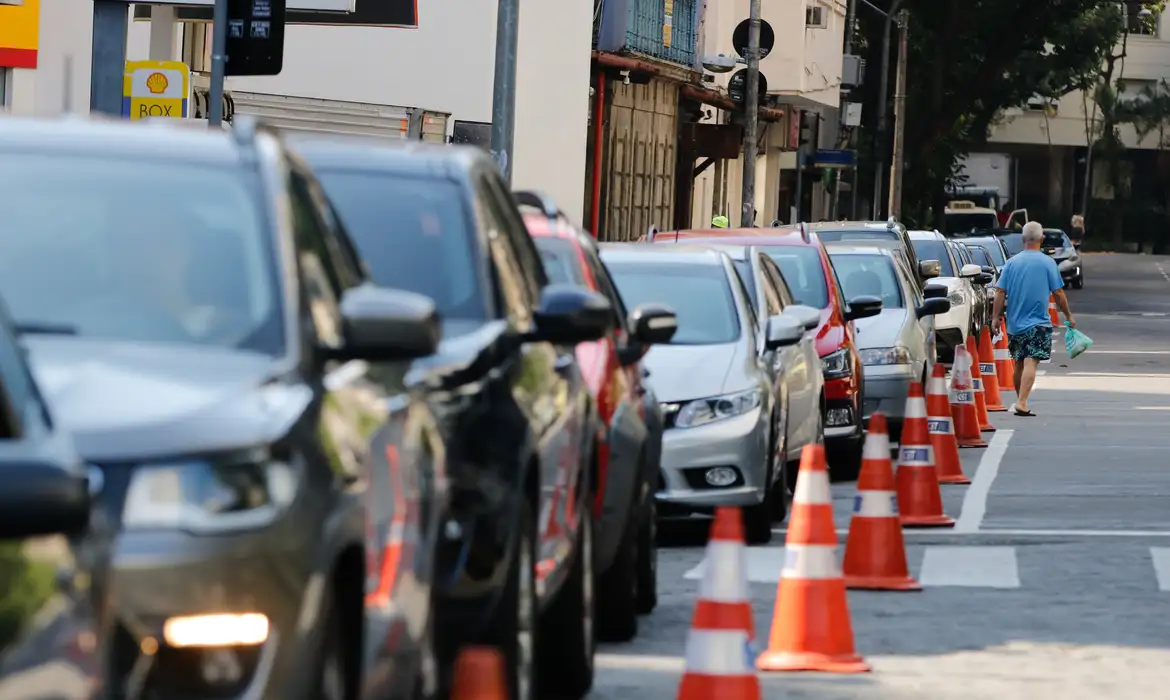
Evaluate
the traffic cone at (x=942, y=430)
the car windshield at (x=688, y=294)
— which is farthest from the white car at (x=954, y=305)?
the car windshield at (x=688, y=294)

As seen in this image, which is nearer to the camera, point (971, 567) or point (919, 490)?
point (971, 567)

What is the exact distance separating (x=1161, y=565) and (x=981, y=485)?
4746 millimetres

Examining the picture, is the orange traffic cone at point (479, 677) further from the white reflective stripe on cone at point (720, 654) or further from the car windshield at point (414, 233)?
the car windshield at point (414, 233)

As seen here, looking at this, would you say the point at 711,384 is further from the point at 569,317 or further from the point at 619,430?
the point at 569,317

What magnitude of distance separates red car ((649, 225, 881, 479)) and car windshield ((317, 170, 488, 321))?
927 cm

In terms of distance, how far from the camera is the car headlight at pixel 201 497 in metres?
4.40

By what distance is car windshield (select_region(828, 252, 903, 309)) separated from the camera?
72.0ft

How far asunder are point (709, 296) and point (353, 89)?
22992 millimetres

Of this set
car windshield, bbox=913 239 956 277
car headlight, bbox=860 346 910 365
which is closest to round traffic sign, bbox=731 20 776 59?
car windshield, bbox=913 239 956 277

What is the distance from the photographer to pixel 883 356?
2031 centimetres

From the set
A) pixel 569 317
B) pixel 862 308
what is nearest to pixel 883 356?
pixel 862 308

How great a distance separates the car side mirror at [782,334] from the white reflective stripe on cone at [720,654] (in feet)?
23.9

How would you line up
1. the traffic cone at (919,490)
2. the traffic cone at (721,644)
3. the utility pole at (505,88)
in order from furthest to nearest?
the utility pole at (505,88) < the traffic cone at (919,490) < the traffic cone at (721,644)

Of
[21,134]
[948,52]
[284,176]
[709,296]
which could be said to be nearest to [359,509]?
[284,176]
